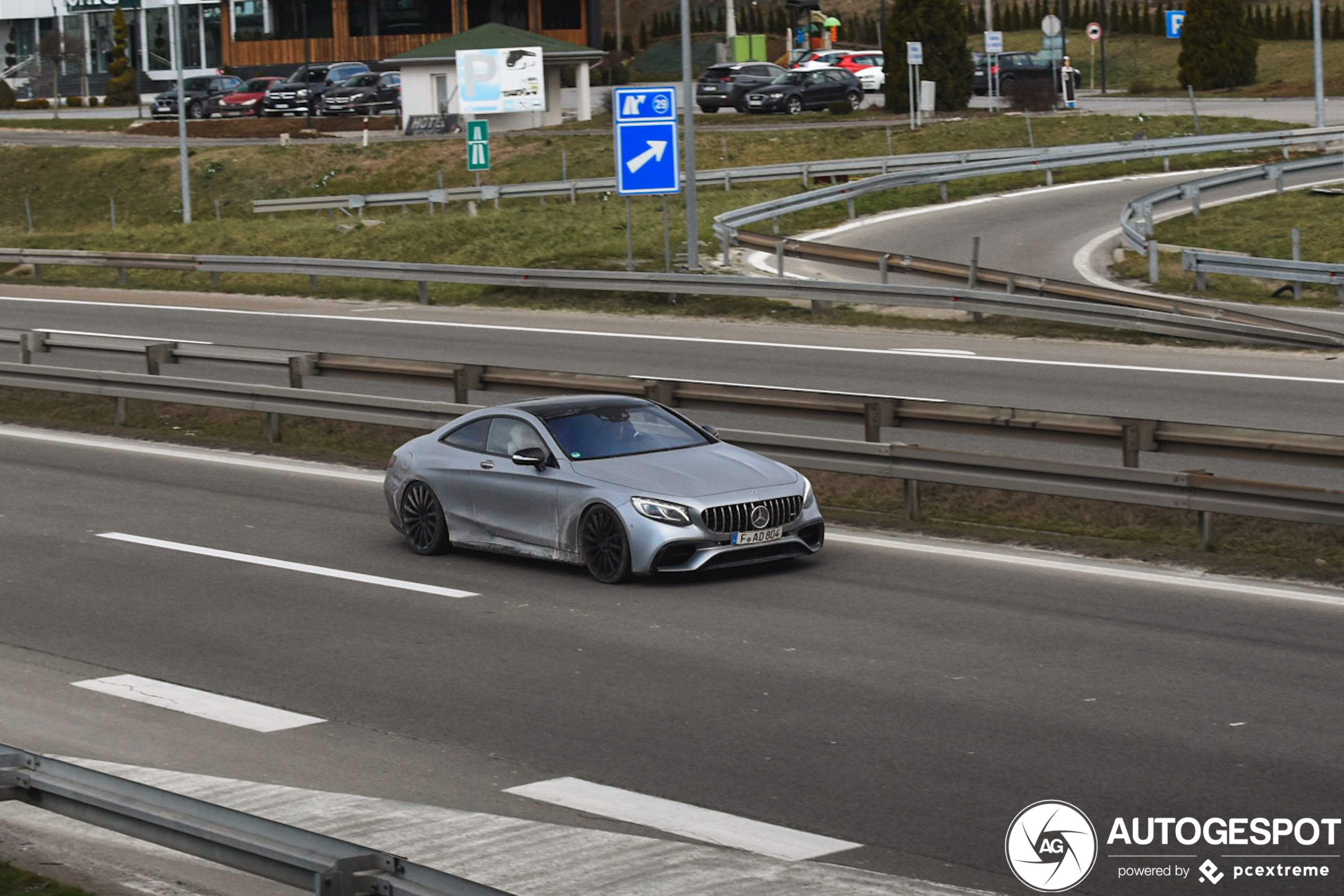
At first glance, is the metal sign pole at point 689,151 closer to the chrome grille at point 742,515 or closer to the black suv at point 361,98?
the chrome grille at point 742,515

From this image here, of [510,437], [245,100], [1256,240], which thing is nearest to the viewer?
[510,437]

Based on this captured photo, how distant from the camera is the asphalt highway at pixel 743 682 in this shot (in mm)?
7520

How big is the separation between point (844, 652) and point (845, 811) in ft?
8.79

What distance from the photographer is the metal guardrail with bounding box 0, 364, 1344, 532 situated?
11.8 meters

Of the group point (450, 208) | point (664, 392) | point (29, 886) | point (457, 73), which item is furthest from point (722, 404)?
point (457, 73)

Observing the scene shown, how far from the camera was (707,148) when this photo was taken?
5481 centimetres

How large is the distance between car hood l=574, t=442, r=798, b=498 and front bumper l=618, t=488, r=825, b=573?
18 cm

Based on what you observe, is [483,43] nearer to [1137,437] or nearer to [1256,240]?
[1256,240]

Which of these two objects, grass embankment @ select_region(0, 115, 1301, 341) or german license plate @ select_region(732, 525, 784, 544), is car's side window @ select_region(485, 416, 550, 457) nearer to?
german license plate @ select_region(732, 525, 784, 544)

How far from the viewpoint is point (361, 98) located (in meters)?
72.9

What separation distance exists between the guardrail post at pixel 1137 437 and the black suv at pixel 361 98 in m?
63.0

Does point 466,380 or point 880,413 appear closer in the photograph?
point 880,413

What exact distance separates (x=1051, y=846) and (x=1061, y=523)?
7.23 m
